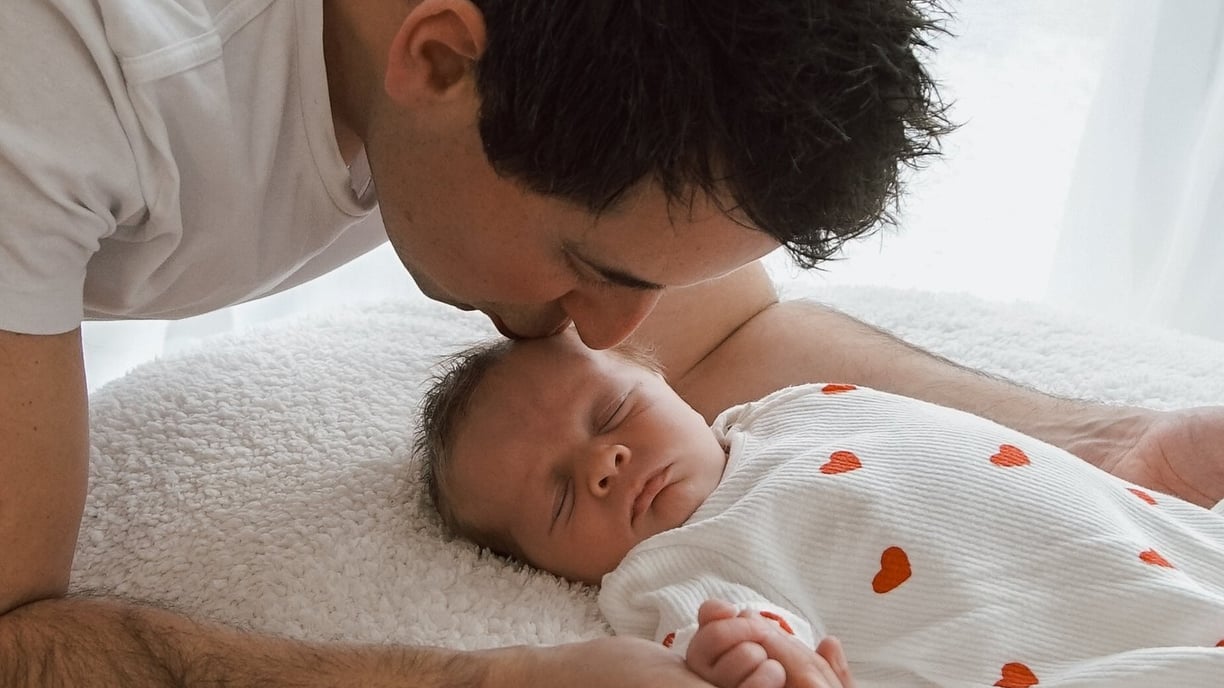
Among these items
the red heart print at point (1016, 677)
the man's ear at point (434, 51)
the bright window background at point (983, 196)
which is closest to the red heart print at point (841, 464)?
the red heart print at point (1016, 677)

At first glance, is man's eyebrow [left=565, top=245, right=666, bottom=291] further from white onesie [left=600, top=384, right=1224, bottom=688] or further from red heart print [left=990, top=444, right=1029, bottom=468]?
red heart print [left=990, top=444, right=1029, bottom=468]

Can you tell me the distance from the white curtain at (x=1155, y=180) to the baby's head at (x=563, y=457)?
122 cm

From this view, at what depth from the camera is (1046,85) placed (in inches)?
96.1

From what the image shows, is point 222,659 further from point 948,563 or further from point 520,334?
point 948,563

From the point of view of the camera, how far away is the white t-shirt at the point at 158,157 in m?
0.99

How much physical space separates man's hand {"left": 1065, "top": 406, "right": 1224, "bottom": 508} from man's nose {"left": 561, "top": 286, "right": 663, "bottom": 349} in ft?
2.03

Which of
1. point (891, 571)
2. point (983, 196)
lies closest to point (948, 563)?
point (891, 571)

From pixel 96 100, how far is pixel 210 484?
0.51 metres

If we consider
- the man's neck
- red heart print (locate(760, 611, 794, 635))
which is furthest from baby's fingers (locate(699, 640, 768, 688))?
the man's neck

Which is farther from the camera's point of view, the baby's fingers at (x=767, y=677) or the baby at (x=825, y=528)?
the baby at (x=825, y=528)

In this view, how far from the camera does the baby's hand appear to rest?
0.91 metres

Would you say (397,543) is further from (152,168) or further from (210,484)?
(152,168)

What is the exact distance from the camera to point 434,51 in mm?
1033

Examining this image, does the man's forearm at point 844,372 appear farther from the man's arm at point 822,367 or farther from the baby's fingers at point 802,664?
the baby's fingers at point 802,664
